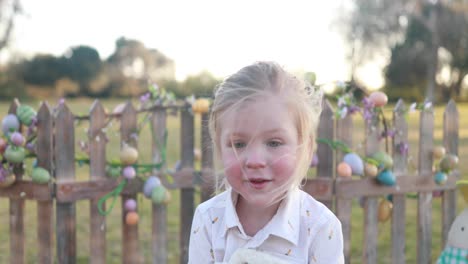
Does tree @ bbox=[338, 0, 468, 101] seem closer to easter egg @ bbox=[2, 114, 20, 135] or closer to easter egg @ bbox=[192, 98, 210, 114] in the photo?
easter egg @ bbox=[192, 98, 210, 114]

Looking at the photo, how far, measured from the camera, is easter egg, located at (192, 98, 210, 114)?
3.39 m

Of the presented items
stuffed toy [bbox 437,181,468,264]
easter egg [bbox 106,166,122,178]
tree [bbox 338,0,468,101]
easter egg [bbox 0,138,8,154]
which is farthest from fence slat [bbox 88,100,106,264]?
tree [bbox 338,0,468,101]

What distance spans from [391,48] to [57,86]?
20.9 metres

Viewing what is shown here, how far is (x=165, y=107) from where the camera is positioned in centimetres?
348

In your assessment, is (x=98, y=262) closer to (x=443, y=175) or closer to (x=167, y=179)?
(x=167, y=179)

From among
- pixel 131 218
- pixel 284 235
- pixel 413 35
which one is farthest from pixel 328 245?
pixel 413 35

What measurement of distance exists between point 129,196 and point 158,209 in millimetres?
217

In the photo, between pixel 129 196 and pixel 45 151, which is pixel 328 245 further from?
pixel 45 151

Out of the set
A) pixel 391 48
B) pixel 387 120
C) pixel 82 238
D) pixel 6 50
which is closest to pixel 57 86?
pixel 6 50

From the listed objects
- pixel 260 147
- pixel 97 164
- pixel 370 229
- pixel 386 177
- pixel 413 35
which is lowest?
pixel 370 229

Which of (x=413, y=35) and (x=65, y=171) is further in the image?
(x=413, y=35)

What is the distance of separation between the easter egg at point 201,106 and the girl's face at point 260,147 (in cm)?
182

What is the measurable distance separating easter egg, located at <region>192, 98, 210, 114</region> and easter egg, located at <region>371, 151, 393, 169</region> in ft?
3.76

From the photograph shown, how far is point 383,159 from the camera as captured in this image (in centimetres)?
346
